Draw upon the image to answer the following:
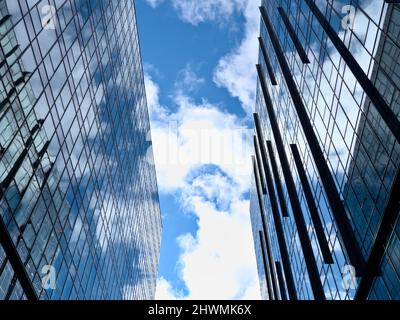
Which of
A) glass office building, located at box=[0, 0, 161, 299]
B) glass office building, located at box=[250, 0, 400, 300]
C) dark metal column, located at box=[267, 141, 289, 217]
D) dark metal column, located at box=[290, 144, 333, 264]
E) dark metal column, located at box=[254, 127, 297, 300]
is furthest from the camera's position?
dark metal column, located at box=[267, 141, 289, 217]

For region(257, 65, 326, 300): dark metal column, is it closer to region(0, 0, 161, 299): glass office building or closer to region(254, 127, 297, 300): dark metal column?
region(254, 127, 297, 300): dark metal column

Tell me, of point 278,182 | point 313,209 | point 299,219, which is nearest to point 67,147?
point 313,209

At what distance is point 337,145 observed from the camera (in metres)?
29.8

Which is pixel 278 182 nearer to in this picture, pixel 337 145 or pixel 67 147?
pixel 337 145

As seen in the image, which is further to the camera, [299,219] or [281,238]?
[281,238]

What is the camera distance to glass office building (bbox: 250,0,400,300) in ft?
70.5

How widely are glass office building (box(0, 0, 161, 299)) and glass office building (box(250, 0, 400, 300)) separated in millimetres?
18909

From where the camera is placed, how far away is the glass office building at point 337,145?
70.5ft

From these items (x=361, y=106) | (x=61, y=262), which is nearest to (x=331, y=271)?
(x=361, y=106)

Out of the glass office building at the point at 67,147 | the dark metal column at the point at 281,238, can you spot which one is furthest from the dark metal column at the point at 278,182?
the glass office building at the point at 67,147

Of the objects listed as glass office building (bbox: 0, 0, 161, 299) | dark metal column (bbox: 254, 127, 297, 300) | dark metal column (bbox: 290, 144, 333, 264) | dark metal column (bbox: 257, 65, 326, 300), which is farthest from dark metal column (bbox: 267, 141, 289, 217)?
glass office building (bbox: 0, 0, 161, 299)

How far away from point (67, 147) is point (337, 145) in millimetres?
19839

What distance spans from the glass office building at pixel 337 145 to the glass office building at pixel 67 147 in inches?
744
